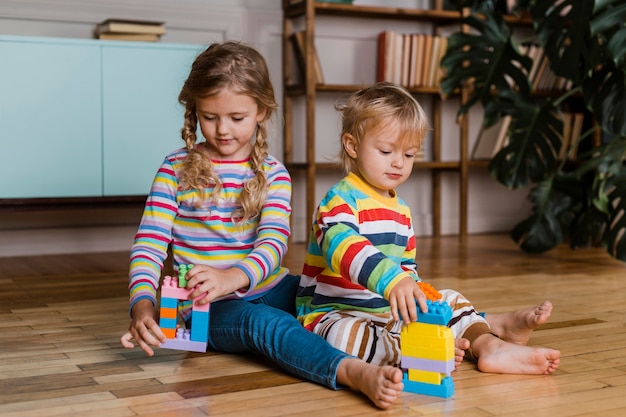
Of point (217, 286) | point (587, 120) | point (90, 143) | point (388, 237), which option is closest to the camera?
point (217, 286)

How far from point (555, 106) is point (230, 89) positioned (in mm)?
2203

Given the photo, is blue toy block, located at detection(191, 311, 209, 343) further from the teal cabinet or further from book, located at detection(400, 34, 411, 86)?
book, located at detection(400, 34, 411, 86)

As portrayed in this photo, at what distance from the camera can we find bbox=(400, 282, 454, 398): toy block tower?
1.47 metres

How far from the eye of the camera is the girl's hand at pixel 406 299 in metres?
1.46

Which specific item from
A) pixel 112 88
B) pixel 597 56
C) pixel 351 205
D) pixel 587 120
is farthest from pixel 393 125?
pixel 587 120

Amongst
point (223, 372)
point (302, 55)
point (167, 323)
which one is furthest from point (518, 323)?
point (302, 55)

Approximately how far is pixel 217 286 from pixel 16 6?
2398 mm

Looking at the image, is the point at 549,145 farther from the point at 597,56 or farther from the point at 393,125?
the point at 393,125

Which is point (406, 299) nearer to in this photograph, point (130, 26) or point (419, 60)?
point (130, 26)

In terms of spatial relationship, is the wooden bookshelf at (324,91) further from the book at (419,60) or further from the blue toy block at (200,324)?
the blue toy block at (200,324)

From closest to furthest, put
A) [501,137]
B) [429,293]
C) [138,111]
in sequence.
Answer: [429,293], [138,111], [501,137]

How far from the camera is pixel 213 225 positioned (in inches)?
71.6

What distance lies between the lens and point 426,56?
417 centimetres

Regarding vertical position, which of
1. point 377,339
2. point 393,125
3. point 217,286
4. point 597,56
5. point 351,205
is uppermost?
point 597,56
